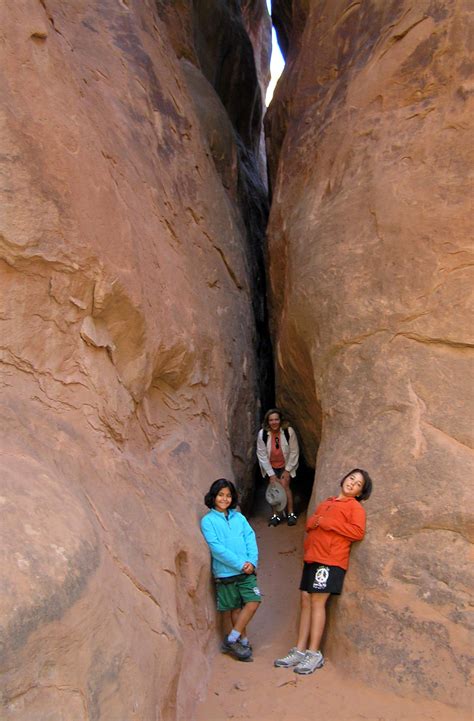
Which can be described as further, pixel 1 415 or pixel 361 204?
pixel 361 204

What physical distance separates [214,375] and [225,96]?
4.33 metres

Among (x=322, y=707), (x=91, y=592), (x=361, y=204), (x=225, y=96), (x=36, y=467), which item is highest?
(x=225, y=96)

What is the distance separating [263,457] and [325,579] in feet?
6.82

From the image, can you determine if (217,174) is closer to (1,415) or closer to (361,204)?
(361,204)

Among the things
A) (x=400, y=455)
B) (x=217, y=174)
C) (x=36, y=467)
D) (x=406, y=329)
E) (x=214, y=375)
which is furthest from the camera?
(x=217, y=174)

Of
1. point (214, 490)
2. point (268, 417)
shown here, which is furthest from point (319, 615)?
point (268, 417)

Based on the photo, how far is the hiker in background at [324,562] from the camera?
4.30m

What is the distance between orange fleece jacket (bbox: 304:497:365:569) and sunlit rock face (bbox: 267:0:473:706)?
9 cm

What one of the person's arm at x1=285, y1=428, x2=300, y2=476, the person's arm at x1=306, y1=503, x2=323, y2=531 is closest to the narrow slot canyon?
the person's arm at x1=285, y1=428, x2=300, y2=476

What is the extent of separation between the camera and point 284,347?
610 cm

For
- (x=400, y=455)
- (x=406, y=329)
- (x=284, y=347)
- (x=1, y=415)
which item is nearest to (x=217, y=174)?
(x=284, y=347)

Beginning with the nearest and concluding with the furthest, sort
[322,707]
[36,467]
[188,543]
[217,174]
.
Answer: [36,467] < [322,707] < [188,543] < [217,174]

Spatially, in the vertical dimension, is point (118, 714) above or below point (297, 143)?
below

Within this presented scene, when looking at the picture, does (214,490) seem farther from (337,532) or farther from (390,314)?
(390,314)
